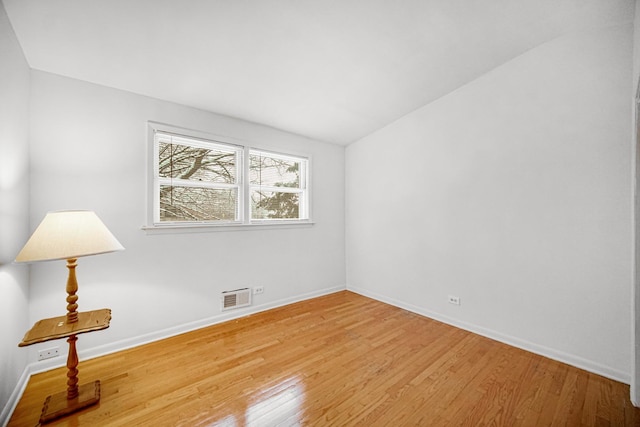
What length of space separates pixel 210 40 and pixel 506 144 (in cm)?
292

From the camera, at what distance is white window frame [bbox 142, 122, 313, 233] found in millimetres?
2656

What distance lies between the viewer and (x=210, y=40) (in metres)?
2.05

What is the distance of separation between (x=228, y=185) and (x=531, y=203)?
129 inches

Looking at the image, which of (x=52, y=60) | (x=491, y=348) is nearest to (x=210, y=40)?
(x=52, y=60)

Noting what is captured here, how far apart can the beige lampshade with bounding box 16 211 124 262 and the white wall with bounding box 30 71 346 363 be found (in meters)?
0.76

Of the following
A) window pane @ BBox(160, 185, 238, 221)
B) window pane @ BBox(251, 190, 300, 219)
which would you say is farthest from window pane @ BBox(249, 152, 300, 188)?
window pane @ BBox(160, 185, 238, 221)

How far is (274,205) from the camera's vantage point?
12.3 feet

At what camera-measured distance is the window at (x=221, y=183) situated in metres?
2.81

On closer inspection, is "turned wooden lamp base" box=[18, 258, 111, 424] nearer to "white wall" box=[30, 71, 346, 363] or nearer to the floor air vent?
"white wall" box=[30, 71, 346, 363]

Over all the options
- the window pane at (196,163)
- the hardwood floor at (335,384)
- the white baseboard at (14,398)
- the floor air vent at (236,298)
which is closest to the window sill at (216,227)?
Answer: the window pane at (196,163)

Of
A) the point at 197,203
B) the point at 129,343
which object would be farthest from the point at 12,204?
the point at 129,343

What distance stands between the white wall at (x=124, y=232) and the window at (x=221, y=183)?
159mm

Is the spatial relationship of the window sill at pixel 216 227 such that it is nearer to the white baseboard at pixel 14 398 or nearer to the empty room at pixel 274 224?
the empty room at pixel 274 224

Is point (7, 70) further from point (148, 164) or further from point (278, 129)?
point (278, 129)
